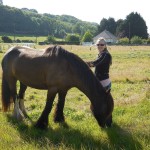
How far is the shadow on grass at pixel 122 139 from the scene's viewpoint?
5.63 meters

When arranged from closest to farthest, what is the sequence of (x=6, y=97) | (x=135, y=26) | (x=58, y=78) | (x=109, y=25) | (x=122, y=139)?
(x=122, y=139), (x=58, y=78), (x=6, y=97), (x=135, y=26), (x=109, y=25)

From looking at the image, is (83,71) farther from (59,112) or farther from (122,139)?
(122,139)

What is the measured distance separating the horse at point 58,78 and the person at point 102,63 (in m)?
0.34

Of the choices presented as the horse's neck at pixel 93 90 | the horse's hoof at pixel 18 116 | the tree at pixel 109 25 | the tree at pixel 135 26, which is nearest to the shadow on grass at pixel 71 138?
the horse's hoof at pixel 18 116

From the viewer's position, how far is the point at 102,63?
7.10 metres

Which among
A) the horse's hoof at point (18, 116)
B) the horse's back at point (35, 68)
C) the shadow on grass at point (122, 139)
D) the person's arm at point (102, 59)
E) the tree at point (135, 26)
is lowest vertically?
the horse's hoof at point (18, 116)

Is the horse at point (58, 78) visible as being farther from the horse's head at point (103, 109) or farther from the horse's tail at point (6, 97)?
the horse's tail at point (6, 97)

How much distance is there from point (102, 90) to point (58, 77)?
1037 mm

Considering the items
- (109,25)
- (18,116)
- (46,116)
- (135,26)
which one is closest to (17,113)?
(18,116)

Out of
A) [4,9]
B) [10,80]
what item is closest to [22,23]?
[4,9]

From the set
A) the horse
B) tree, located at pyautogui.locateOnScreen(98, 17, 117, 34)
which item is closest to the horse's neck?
the horse

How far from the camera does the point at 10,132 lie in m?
6.71

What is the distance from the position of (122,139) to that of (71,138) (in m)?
1.02

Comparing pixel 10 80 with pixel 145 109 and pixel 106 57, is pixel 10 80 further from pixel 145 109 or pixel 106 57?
pixel 145 109
